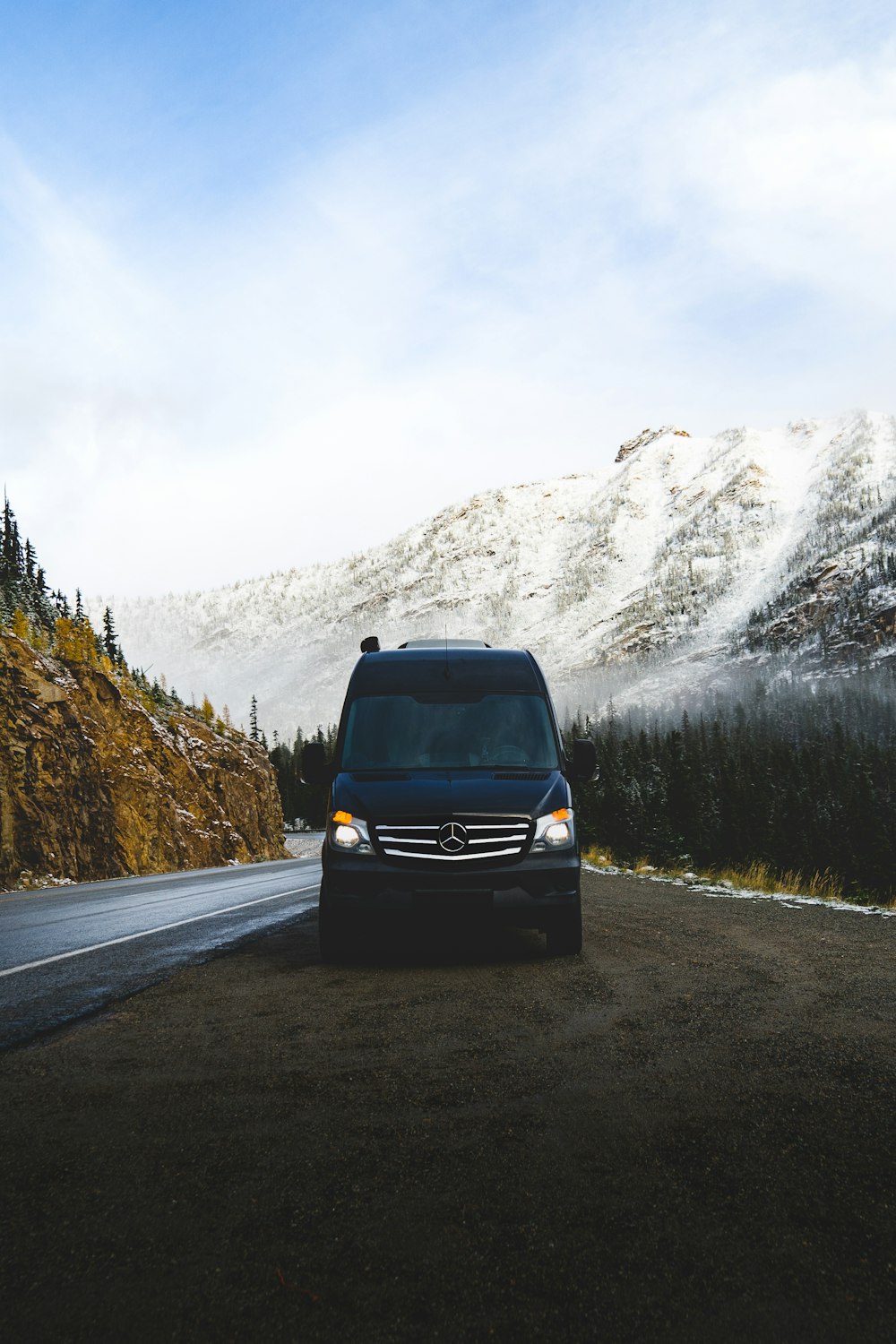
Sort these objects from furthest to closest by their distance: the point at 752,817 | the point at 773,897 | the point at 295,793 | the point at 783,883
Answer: the point at 295,793 → the point at 752,817 → the point at 783,883 → the point at 773,897

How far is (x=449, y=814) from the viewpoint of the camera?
259 inches

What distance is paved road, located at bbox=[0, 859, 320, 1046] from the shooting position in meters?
5.54

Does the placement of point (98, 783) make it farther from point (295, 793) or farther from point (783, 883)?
point (295, 793)

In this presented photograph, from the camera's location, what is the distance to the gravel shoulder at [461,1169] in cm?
194

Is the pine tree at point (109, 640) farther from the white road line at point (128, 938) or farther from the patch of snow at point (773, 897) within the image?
the patch of snow at point (773, 897)

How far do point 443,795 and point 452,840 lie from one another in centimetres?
38

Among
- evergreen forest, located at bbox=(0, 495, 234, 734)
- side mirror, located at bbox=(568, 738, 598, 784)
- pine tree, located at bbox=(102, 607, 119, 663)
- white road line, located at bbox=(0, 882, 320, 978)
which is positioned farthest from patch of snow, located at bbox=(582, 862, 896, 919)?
pine tree, located at bbox=(102, 607, 119, 663)

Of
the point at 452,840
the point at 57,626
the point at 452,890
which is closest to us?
the point at 452,890

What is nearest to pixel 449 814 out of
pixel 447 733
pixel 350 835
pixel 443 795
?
pixel 443 795

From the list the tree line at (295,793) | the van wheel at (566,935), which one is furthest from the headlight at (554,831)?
the tree line at (295,793)

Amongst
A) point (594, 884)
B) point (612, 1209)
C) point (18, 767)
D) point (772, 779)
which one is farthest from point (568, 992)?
point (772, 779)

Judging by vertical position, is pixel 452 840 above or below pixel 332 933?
above

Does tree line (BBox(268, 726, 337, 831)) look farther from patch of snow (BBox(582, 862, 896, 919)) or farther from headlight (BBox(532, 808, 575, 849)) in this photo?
headlight (BBox(532, 808, 575, 849))

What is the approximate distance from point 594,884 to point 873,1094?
40.7 ft
